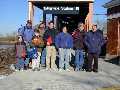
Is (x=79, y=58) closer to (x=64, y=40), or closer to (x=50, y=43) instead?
(x=64, y=40)

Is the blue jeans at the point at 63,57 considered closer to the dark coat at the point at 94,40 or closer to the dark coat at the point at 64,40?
the dark coat at the point at 64,40

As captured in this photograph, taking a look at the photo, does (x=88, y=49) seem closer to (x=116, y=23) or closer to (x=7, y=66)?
(x=7, y=66)

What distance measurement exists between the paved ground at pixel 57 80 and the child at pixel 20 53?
2.15ft

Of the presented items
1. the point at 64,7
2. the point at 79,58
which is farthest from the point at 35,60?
the point at 64,7

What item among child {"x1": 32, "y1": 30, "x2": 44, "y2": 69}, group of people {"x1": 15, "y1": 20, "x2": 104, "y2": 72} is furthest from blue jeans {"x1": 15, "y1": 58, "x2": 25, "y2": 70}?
child {"x1": 32, "y1": 30, "x2": 44, "y2": 69}

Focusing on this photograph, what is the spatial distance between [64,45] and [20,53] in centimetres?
191

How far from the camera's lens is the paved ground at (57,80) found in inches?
512

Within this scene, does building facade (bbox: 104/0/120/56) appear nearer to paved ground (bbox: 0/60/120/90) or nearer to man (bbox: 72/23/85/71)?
man (bbox: 72/23/85/71)

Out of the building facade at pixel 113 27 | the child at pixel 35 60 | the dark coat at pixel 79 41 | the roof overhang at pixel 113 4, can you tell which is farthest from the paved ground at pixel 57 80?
the roof overhang at pixel 113 4

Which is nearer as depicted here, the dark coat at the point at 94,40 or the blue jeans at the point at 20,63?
the dark coat at the point at 94,40

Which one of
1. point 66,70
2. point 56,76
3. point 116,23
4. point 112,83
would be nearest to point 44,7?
point 116,23

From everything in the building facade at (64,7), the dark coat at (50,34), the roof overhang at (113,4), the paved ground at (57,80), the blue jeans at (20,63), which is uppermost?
the roof overhang at (113,4)

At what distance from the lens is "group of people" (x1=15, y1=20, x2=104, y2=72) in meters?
17.3

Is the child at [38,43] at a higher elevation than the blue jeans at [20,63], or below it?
higher
